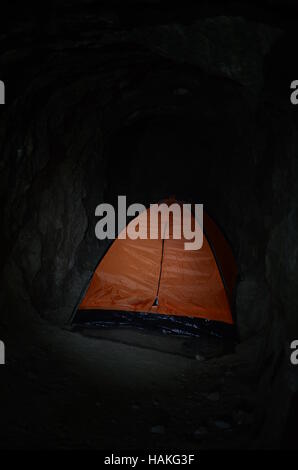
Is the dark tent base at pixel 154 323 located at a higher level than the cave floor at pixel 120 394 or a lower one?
higher

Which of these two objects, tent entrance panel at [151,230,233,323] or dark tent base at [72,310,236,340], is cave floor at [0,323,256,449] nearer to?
dark tent base at [72,310,236,340]

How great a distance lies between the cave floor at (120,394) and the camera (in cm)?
310

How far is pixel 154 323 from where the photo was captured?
5918mm

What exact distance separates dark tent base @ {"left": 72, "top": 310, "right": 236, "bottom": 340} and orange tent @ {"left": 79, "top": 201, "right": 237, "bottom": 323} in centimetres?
8

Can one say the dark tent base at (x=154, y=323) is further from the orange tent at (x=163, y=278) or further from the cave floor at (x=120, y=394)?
the cave floor at (x=120, y=394)

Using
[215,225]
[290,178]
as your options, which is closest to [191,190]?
[215,225]

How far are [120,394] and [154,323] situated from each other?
2138 mm

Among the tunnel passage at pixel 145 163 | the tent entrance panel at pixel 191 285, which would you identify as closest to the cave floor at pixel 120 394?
the tunnel passage at pixel 145 163

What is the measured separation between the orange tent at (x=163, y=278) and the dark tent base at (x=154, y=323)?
0.27 feet

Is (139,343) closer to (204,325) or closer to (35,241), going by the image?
(204,325)

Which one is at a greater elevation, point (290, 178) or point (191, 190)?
point (191, 190)

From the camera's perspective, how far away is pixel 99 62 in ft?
15.1

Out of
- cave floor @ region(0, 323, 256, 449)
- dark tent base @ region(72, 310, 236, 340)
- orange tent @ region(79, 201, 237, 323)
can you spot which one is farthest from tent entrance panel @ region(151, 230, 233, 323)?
cave floor @ region(0, 323, 256, 449)

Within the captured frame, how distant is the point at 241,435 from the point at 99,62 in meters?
4.53
